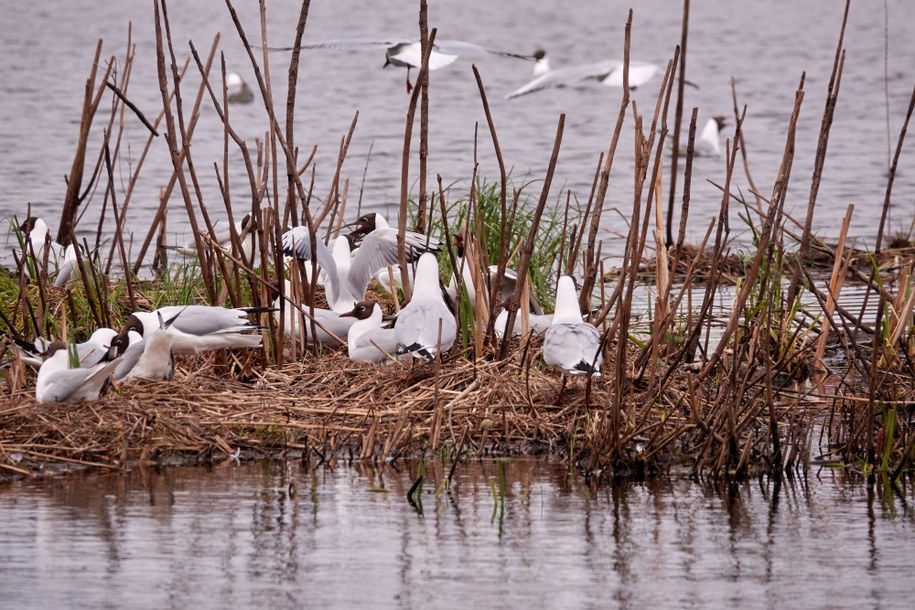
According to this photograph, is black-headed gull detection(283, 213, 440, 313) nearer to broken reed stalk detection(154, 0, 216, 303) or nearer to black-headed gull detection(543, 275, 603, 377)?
broken reed stalk detection(154, 0, 216, 303)

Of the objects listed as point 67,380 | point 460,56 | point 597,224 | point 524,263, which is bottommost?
point 67,380

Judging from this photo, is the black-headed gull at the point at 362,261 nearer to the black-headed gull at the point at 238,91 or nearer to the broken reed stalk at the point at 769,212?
the broken reed stalk at the point at 769,212

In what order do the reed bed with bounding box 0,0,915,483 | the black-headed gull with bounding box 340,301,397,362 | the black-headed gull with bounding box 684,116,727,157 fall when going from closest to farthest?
the reed bed with bounding box 0,0,915,483
the black-headed gull with bounding box 340,301,397,362
the black-headed gull with bounding box 684,116,727,157

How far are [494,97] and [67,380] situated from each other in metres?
21.3

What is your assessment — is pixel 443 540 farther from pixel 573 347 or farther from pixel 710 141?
pixel 710 141

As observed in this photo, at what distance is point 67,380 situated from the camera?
6.33 meters

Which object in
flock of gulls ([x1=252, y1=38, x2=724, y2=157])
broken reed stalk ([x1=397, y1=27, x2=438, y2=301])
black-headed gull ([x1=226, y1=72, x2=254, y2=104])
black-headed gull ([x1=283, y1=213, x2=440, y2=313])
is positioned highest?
black-headed gull ([x1=226, y1=72, x2=254, y2=104])

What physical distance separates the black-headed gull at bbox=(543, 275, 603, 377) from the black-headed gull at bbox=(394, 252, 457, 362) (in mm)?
467

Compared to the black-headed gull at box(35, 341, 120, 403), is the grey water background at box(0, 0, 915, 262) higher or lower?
higher

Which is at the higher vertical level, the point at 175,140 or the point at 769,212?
the point at 175,140

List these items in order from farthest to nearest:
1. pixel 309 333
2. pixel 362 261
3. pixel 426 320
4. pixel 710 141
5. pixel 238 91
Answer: pixel 238 91 < pixel 710 141 < pixel 362 261 < pixel 309 333 < pixel 426 320

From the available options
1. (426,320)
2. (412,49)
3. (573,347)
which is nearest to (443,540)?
(573,347)

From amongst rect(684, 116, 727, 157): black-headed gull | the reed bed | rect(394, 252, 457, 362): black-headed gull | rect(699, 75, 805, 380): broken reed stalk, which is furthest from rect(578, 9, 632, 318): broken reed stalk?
rect(684, 116, 727, 157): black-headed gull

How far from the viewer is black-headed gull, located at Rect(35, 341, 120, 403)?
249 inches
